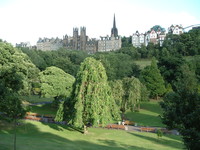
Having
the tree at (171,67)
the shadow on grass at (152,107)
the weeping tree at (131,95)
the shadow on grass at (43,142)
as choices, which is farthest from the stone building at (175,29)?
the shadow on grass at (43,142)

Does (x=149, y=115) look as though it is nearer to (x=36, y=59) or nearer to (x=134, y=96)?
(x=134, y=96)

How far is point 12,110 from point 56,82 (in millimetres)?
22871

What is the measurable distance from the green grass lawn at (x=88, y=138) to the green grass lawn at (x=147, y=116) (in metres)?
7.68

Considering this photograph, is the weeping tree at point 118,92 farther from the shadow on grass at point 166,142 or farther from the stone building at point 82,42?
the stone building at point 82,42

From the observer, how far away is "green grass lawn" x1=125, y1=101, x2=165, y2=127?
3556cm

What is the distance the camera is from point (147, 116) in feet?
133

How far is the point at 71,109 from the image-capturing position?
26172 mm

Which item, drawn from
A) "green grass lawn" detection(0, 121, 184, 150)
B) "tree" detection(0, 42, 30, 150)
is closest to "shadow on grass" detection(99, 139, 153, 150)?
"green grass lawn" detection(0, 121, 184, 150)

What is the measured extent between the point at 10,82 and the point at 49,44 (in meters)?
161

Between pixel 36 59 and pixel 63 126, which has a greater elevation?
pixel 36 59

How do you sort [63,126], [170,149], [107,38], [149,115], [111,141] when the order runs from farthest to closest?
[107,38]
[149,115]
[63,126]
[111,141]
[170,149]

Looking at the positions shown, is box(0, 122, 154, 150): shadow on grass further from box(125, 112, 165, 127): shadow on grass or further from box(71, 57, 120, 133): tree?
box(125, 112, 165, 127): shadow on grass

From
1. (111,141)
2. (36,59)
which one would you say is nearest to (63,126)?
(111,141)

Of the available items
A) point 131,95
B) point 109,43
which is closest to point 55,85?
point 131,95
